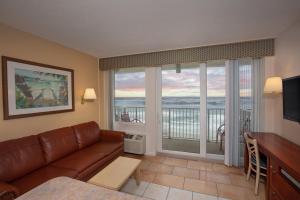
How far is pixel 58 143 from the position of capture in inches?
96.1

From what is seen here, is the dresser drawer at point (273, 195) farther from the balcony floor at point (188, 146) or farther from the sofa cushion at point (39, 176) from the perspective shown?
the sofa cushion at point (39, 176)

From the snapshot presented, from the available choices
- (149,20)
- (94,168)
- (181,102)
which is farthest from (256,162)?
(149,20)

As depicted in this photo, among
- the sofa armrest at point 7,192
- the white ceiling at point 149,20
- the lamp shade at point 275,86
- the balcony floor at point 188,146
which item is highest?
the white ceiling at point 149,20

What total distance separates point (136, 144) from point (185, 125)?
1.64 m

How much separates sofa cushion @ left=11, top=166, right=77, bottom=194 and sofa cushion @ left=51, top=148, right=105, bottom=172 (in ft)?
0.30

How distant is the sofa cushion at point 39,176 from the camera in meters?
1.69

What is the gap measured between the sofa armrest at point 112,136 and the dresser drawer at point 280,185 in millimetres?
2473

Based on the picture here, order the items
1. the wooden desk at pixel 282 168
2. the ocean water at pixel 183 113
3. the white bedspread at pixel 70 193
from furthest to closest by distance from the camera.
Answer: the ocean water at pixel 183 113, the wooden desk at pixel 282 168, the white bedspread at pixel 70 193

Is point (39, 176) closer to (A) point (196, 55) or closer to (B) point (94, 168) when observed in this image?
(B) point (94, 168)

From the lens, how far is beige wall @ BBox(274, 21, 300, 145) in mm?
2090

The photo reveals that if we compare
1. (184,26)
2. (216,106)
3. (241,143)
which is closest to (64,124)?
(184,26)

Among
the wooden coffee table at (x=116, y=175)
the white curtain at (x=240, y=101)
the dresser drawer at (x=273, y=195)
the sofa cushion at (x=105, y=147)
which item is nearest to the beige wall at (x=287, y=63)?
the white curtain at (x=240, y=101)

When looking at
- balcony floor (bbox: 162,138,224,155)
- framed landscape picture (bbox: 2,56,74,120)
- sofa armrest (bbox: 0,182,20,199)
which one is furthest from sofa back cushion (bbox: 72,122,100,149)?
balcony floor (bbox: 162,138,224,155)

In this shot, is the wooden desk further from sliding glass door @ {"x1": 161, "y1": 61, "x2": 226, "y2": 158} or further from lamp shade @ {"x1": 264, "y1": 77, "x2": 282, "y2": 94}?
sliding glass door @ {"x1": 161, "y1": 61, "x2": 226, "y2": 158}
